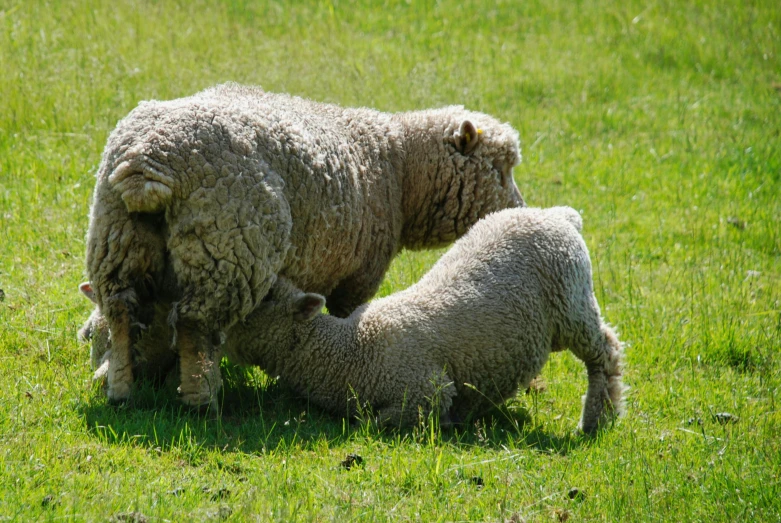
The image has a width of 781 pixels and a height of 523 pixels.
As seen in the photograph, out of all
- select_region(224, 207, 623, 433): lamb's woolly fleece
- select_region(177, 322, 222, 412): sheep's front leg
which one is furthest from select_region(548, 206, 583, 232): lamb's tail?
select_region(177, 322, 222, 412): sheep's front leg

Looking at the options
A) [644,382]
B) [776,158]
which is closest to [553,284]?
[644,382]

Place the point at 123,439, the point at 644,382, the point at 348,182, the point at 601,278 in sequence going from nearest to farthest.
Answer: the point at 123,439, the point at 348,182, the point at 644,382, the point at 601,278

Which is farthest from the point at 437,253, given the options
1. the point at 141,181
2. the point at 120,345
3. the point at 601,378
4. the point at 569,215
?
the point at 141,181

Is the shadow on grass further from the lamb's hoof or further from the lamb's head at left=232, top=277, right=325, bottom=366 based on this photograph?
the lamb's head at left=232, top=277, right=325, bottom=366

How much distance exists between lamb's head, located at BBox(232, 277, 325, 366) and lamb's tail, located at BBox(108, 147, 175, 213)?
949 millimetres

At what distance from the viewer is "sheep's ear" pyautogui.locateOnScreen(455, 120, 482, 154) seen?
7086 mm

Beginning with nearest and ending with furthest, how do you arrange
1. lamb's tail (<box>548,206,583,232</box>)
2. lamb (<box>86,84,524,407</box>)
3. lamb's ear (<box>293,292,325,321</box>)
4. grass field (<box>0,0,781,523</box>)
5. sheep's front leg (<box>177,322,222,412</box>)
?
1. grass field (<box>0,0,781,523</box>)
2. lamb (<box>86,84,524,407</box>)
3. sheep's front leg (<box>177,322,222,412</box>)
4. lamb's ear (<box>293,292,325,321</box>)
5. lamb's tail (<box>548,206,583,232</box>)

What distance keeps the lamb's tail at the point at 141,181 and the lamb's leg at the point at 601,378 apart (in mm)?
2810

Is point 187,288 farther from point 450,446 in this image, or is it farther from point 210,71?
point 210,71

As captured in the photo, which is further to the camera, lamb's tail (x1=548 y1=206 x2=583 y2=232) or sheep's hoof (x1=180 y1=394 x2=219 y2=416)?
lamb's tail (x1=548 y1=206 x2=583 y2=232)

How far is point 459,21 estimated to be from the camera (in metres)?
14.6

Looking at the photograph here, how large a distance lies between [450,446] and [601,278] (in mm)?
3616

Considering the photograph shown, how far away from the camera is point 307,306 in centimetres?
554

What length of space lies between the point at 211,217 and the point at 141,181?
0.42 metres
